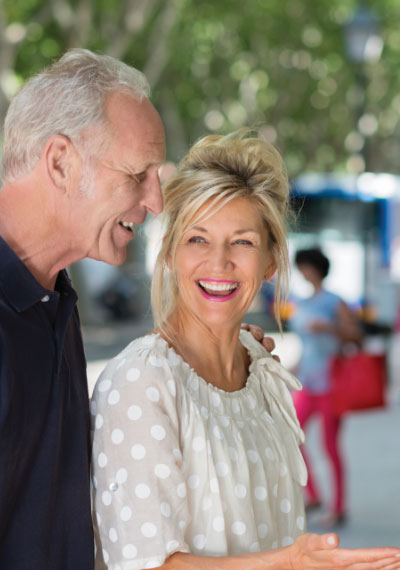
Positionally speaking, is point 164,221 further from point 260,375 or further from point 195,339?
point 260,375

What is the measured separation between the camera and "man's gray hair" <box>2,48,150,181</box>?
2135 millimetres

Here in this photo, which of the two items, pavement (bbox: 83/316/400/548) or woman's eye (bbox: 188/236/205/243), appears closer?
woman's eye (bbox: 188/236/205/243)

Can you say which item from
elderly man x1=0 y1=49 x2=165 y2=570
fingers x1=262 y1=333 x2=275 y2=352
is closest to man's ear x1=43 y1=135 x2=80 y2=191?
elderly man x1=0 y1=49 x2=165 y2=570

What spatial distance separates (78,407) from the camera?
224cm

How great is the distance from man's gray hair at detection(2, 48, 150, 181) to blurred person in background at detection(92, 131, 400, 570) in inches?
20.8

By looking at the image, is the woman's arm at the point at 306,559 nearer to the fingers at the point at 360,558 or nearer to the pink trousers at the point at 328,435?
the fingers at the point at 360,558

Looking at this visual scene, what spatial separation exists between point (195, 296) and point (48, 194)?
2.17 ft

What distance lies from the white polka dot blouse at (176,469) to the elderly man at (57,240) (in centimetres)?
7

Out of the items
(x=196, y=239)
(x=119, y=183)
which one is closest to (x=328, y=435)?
(x=196, y=239)

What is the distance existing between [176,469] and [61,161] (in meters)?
0.79

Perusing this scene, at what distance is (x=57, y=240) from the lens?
2156 millimetres

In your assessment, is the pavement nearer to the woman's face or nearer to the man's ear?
the woman's face

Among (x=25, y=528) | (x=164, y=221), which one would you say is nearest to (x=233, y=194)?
(x=164, y=221)

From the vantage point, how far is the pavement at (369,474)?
6.38 metres
